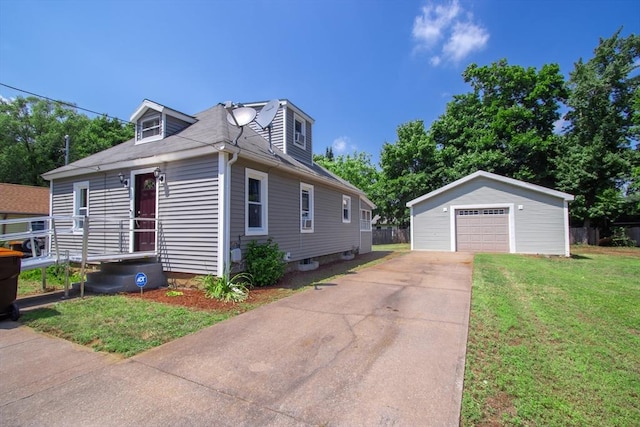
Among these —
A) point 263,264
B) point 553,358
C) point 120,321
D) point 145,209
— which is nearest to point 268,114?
point 145,209

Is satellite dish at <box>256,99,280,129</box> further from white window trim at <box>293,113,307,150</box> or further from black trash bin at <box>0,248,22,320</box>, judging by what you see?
black trash bin at <box>0,248,22,320</box>

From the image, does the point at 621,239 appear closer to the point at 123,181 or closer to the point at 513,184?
the point at 513,184

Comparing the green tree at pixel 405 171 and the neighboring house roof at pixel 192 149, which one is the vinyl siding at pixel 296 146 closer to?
the neighboring house roof at pixel 192 149

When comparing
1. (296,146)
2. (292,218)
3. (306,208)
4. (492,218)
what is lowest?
(292,218)

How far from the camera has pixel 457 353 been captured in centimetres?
365

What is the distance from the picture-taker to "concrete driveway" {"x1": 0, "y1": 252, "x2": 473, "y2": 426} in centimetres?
246

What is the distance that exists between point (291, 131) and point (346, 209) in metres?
4.63

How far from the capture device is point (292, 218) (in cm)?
960

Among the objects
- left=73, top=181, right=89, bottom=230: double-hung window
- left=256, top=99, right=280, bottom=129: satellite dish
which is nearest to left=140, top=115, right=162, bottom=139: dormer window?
left=73, top=181, right=89, bottom=230: double-hung window

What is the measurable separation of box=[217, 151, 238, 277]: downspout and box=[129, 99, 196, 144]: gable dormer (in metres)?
3.52

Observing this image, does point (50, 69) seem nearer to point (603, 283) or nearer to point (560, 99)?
point (603, 283)

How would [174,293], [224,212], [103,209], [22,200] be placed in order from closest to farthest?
1. [174,293]
2. [224,212]
3. [103,209]
4. [22,200]

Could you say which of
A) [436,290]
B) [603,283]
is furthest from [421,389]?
[603,283]

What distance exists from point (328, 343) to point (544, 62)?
111ft
